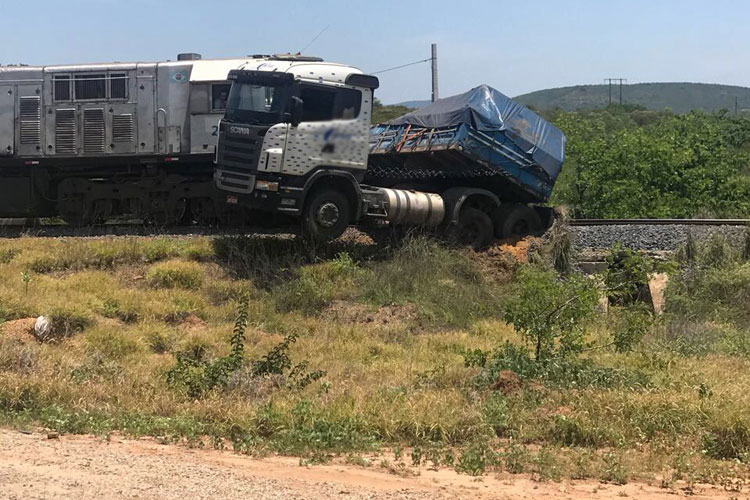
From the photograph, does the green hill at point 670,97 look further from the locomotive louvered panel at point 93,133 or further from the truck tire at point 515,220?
the locomotive louvered panel at point 93,133

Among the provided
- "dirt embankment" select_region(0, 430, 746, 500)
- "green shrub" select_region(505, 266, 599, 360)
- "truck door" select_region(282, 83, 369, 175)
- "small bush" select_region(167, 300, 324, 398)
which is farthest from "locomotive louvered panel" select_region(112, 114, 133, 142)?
"dirt embankment" select_region(0, 430, 746, 500)

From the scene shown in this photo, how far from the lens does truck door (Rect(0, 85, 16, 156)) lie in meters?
17.9

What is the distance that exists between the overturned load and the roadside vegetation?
1472 mm

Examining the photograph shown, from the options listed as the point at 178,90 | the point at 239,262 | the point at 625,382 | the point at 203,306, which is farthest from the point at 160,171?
the point at 625,382

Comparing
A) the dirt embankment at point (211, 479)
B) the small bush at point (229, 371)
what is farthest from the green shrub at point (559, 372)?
the dirt embankment at point (211, 479)

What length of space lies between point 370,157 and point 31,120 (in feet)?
23.7

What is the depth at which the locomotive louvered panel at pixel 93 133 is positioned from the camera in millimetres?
17906

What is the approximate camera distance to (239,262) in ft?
50.0

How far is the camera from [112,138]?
17969 millimetres

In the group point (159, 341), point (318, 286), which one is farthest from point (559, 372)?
point (318, 286)

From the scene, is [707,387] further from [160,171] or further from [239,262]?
[160,171]

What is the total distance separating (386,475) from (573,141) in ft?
80.4

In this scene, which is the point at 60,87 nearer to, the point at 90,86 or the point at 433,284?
the point at 90,86

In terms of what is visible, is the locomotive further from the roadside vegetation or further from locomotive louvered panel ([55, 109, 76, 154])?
the roadside vegetation
